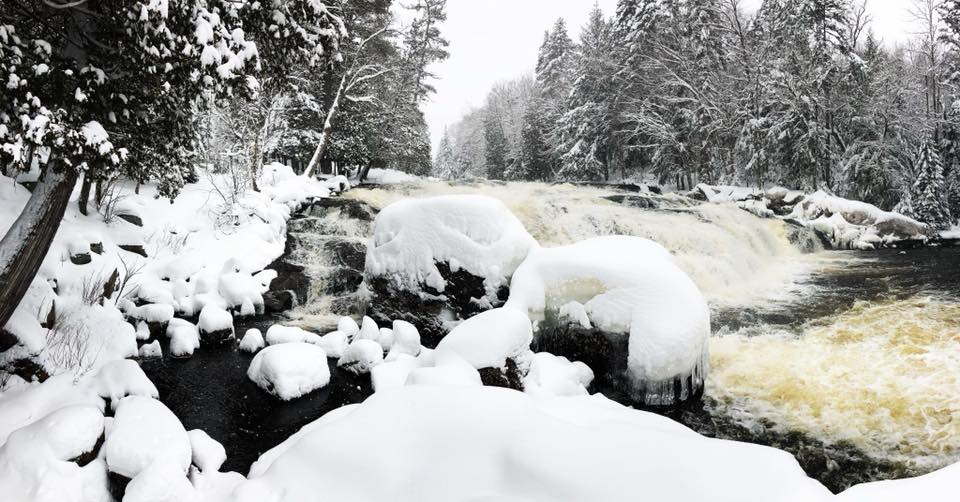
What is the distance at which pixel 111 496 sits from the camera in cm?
364

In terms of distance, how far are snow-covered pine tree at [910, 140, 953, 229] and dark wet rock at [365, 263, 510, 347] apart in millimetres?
23102

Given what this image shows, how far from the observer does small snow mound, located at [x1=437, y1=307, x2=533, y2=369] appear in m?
5.71

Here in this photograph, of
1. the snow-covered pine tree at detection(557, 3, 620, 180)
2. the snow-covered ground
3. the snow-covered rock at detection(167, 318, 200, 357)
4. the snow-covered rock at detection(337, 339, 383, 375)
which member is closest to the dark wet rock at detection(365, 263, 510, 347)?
the snow-covered ground

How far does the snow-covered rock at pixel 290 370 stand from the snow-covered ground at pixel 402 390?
29 millimetres

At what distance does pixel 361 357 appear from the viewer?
706 centimetres

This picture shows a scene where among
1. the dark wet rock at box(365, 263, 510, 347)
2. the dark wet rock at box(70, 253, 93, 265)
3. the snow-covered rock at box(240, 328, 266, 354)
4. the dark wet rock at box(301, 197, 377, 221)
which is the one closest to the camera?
the snow-covered rock at box(240, 328, 266, 354)

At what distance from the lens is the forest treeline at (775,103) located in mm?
23531

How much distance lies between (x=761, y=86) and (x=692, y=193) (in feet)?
24.8

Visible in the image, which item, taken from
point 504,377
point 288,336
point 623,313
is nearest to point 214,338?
point 288,336

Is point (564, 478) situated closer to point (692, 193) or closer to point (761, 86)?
point (692, 193)

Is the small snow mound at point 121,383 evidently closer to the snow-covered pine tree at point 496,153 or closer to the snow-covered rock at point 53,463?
the snow-covered rock at point 53,463

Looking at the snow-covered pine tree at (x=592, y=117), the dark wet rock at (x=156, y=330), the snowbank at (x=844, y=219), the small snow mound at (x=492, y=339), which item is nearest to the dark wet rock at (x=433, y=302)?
the small snow mound at (x=492, y=339)

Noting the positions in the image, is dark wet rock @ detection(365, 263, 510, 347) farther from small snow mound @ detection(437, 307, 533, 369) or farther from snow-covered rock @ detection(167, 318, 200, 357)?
snow-covered rock @ detection(167, 318, 200, 357)

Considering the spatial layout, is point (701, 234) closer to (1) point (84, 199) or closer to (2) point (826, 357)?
(2) point (826, 357)
